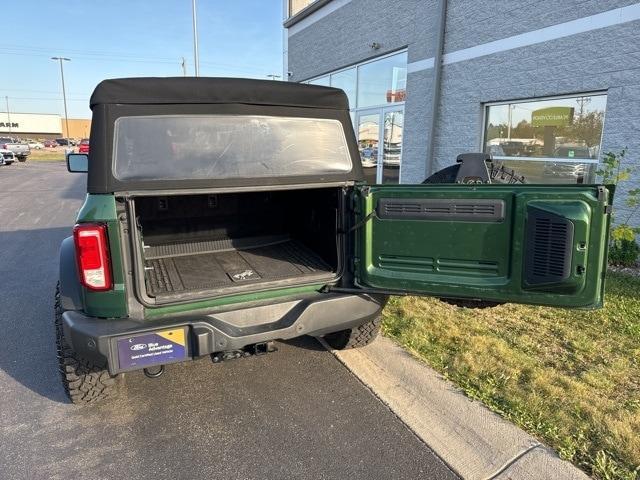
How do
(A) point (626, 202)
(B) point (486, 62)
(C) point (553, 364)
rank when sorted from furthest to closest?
(B) point (486, 62) → (A) point (626, 202) → (C) point (553, 364)

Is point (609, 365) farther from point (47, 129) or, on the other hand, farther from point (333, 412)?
point (47, 129)

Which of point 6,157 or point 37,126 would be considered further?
point 37,126

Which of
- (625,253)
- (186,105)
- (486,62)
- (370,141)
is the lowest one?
(625,253)

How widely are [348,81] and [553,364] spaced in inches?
419

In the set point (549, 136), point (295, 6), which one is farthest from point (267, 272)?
point (295, 6)

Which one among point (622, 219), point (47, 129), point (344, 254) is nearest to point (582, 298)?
point (344, 254)

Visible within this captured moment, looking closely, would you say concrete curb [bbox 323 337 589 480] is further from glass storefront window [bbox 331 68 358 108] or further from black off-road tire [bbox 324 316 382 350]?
glass storefront window [bbox 331 68 358 108]

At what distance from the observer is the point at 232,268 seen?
367 centimetres

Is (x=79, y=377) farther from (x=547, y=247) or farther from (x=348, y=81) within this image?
(x=348, y=81)

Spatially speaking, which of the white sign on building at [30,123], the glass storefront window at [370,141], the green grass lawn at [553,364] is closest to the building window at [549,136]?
the green grass lawn at [553,364]

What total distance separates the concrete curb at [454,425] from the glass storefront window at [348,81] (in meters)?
9.75

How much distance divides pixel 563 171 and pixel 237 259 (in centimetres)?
548

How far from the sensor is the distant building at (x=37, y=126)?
91688mm

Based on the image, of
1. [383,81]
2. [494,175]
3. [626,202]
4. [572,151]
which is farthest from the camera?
[383,81]
